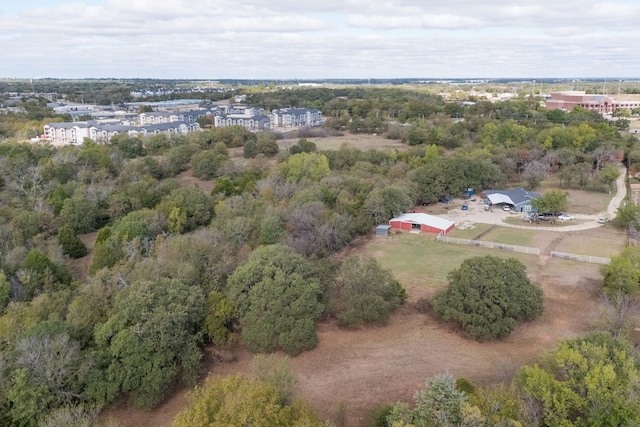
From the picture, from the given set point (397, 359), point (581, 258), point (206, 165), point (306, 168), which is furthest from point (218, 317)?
point (206, 165)

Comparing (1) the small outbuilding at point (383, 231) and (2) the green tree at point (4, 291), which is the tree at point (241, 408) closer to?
(2) the green tree at point (4, 291)

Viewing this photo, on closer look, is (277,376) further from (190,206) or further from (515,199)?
(515,199)

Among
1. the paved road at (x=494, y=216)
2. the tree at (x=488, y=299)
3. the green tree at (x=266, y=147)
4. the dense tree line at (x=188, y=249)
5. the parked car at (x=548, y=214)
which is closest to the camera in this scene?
the dense tree line at (x=188, y=249)

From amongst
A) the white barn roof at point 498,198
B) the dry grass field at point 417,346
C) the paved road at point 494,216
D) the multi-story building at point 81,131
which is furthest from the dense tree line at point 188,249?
the multi-story building at point 81,131

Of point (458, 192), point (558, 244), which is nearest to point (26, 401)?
point (558, 244)

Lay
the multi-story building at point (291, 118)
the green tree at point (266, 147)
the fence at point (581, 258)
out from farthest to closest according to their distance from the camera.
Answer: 1. the multi-story building at point (291, 118)
2. the green tree at point (266, 147)
3. the fence at point (581, 258)

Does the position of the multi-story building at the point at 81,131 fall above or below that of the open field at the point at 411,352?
above

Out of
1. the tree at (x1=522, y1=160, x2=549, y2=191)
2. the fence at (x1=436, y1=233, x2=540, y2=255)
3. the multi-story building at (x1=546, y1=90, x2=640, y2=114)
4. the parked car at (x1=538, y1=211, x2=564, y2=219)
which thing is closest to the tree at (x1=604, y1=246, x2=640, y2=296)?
the fence at (x1=436, y1=233, x2=540, y2=255)
